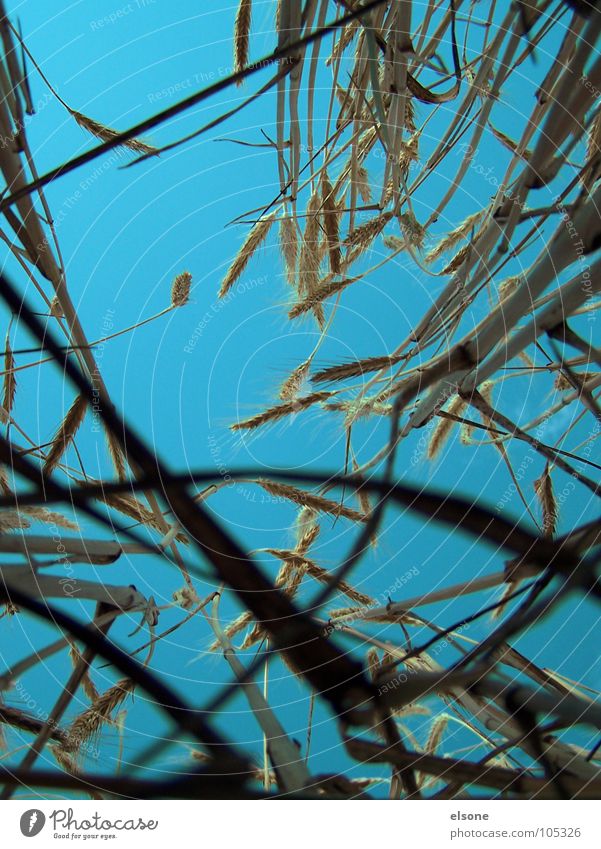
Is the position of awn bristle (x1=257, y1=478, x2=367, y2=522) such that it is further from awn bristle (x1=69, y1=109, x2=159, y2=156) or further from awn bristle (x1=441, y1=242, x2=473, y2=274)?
awn bristle (x1=69, y1=109, x2=159, y2=156)

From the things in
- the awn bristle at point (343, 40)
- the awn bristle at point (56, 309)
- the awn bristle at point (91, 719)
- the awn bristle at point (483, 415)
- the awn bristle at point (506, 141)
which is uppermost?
the awn bristle at point (343, 40)

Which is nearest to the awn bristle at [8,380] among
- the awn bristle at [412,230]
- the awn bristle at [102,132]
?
the awn bristle at [102,132]

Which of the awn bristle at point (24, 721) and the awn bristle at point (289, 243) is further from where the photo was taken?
the awn bristle at point (289, 243)

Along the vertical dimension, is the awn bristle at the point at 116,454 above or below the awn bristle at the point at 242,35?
below

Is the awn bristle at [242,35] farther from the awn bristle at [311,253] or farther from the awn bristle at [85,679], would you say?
the awn bristle at [85,679]

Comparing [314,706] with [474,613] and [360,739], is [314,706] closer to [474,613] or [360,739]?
[360,739]

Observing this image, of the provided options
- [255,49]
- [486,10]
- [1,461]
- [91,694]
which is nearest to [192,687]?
[91,694]

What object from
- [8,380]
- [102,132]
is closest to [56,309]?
[8,380]
